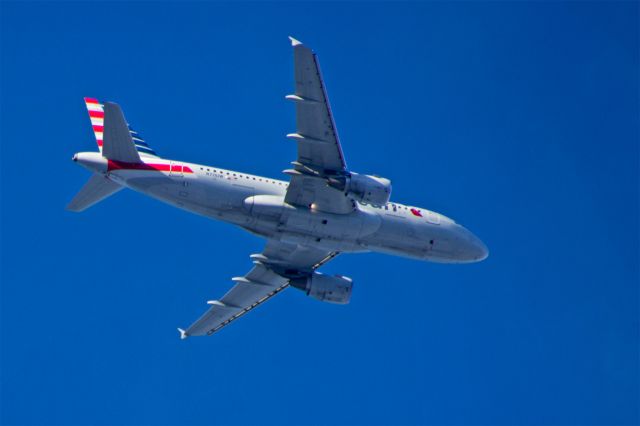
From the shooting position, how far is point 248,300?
233 ft

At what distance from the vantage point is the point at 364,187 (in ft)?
193

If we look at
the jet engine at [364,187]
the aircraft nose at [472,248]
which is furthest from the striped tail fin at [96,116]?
the aircraft nose at [472,248]

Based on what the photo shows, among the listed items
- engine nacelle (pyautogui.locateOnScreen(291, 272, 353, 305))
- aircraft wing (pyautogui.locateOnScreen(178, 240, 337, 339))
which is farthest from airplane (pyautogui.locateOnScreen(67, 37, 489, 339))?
engine nacelle (pyautogui.locateOnScreen(291, 272, 353, 305))

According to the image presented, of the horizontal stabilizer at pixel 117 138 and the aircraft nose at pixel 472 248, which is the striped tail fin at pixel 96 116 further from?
the aircraft nose at pixel 472 248

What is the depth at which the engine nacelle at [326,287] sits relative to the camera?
67875 millimetres

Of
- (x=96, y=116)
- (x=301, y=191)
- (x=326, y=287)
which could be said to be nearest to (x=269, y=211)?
(x=301, y=191)

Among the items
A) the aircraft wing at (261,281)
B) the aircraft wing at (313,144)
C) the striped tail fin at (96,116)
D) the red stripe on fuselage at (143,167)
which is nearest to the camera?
the aircraft wing at (313,144)

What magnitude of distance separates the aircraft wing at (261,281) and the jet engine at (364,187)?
8.25 m

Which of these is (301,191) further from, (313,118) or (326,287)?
(326,287)

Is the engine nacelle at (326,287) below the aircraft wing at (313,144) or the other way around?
below

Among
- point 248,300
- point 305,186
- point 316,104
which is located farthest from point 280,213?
point 248,300

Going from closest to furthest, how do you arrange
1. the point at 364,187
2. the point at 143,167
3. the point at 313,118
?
the point at 313,118, the point at 143,167, the point at 364,187

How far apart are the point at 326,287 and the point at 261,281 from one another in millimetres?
4565

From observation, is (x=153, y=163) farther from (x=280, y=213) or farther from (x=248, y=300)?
(x=248, y=300)
